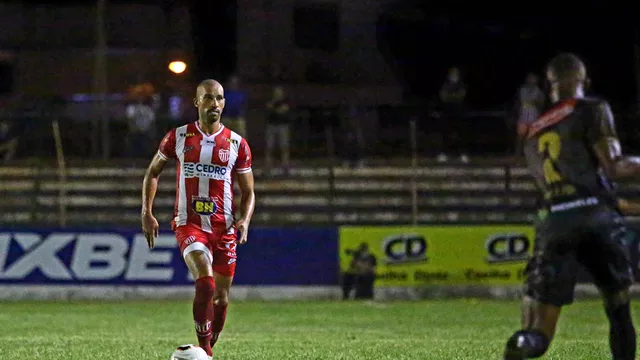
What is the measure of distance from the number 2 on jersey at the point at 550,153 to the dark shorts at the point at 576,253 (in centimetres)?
24

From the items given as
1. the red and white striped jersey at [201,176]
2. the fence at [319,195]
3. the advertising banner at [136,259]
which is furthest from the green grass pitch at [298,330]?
the fence at [319,195]

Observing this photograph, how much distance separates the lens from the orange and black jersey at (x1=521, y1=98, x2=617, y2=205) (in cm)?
793

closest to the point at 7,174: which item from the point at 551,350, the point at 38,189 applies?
the point at 38,189

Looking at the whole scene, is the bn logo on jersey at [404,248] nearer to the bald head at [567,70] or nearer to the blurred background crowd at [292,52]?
the blurred background crowd at [292,52]

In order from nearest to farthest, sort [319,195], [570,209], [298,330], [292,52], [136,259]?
[570,209], [298,330], [136,259], [319,195], [292,52]

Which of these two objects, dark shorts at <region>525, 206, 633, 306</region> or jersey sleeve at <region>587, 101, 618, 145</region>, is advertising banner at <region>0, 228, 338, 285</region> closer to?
dark shorts at <region>525, 206, 633, 306</region>

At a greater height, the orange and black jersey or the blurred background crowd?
the blurred background crowd

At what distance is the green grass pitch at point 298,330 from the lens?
38.9ft

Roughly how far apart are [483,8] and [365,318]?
1630 cm

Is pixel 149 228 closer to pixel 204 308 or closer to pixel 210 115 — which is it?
pixel 204 308

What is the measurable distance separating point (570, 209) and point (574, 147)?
394 mm

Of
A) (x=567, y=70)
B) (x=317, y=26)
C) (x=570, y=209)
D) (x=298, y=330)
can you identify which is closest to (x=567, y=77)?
(x=567, y=70)

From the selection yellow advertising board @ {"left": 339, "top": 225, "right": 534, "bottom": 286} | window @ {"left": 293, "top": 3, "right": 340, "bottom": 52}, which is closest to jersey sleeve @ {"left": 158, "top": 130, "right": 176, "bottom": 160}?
yellow advertising board @ {"left": 339, "top": 225, "right": 534, "bottom": 286}

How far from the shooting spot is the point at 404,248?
20859 millimetres
